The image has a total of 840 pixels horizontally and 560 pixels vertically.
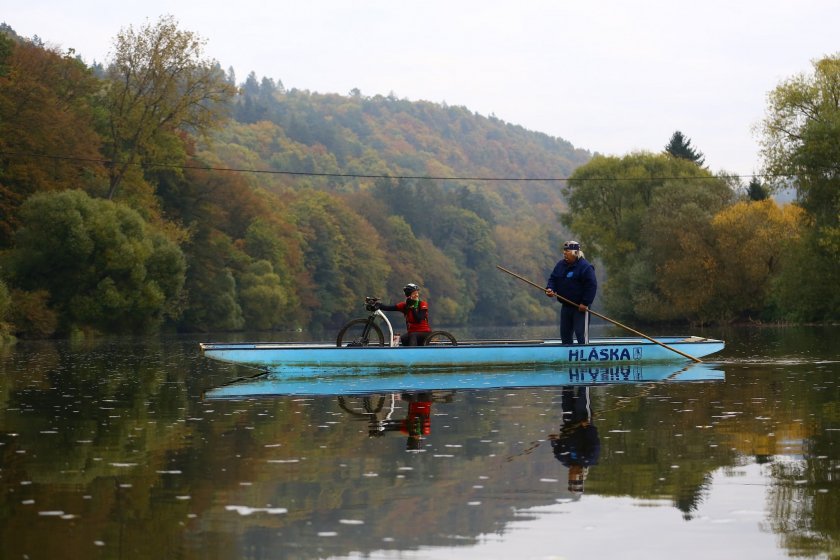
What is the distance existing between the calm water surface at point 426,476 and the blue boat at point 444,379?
1.88 metres

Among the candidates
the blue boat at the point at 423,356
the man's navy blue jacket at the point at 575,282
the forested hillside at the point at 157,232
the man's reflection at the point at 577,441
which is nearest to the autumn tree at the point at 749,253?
the forested hillside at the point at 157,232

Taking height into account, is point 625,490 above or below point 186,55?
below

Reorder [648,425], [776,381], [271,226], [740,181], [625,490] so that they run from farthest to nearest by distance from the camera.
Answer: [271,226] < [740,181] < [776,381] < [648,425] < [625,490]

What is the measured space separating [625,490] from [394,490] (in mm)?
1892

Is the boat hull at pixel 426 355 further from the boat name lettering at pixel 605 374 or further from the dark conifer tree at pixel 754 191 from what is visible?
the dark conifer tree at pixel 754 191

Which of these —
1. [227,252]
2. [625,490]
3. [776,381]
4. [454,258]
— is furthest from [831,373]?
[454,258]

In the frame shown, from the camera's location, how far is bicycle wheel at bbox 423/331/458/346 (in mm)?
26875

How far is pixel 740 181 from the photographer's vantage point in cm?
8256

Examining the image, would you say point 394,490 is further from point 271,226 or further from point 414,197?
point 414,197

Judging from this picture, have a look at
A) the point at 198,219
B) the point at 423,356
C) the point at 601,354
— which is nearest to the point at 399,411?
the point at 423,356

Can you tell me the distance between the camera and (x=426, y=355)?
1023 inches

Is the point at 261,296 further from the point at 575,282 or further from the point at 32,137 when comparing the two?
the point at 575,282

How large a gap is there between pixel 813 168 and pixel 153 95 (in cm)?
3616

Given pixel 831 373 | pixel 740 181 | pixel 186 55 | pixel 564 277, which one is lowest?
pixel 831 373
